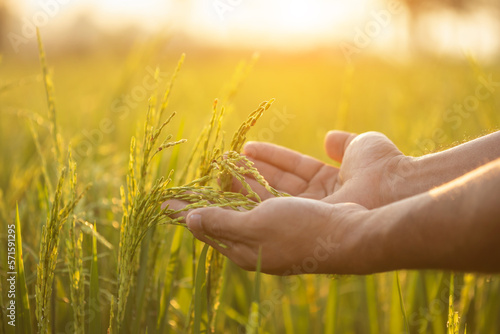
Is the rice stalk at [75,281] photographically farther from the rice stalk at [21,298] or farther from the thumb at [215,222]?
the thumb at [215,222]

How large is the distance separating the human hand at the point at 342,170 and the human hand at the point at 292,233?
360 mm

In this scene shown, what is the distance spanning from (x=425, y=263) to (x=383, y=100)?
393cm

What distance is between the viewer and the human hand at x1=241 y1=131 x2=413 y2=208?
140 cm

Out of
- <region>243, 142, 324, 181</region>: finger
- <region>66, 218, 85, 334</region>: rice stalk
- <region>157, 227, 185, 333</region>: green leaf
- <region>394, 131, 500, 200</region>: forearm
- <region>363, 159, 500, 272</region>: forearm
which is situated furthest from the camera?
<region>243, 142, 324, 181</region>: finger

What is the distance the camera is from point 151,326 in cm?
118

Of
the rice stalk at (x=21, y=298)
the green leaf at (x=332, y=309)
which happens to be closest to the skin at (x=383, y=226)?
the green leaf at (x=332, y=309)

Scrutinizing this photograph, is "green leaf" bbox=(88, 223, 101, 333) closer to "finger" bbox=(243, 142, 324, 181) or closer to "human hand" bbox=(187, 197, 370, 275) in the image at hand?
"human hand" bbox=(187, 197, 370, 275)

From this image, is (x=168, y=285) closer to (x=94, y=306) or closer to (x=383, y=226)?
(x=94, y=306)

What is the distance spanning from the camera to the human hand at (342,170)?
1.40 metres

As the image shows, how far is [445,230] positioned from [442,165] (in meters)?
0.62

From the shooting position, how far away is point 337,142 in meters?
1.67

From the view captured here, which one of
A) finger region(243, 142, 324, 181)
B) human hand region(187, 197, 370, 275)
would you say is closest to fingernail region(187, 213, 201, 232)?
human hand region(187, 197, 370, 275)

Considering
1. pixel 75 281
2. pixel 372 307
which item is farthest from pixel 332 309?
pixel 75 281

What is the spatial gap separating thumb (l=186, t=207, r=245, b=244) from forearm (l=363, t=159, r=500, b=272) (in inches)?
12.0
